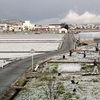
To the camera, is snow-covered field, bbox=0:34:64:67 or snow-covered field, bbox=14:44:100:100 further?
snow-covered field, bbox=0:34:64:67

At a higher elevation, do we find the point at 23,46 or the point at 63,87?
the point at 23,46

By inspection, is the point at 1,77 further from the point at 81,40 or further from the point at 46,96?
the point at 81,40

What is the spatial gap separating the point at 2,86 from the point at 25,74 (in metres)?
2.70

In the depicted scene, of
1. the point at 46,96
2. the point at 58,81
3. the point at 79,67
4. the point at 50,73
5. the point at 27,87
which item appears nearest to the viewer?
the point at 46,96

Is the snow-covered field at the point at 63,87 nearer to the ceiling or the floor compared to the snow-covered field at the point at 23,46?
nearer to the floor

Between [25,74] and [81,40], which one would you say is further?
[81,40]

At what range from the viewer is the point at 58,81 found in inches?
476

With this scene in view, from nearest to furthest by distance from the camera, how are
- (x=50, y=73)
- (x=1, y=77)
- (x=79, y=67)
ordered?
(x=1, y=77) → (x=50, y=73) → (x=79, y=67)

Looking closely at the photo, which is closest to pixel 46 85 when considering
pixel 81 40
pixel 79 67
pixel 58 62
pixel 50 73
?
pixel 50 73

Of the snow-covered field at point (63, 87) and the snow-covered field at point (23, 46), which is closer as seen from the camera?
the snow-covered field at point (63, 87)

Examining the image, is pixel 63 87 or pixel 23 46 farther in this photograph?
pixel 23 46

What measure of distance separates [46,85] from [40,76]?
2.17m

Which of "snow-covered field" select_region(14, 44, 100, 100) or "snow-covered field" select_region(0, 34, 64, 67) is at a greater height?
"snow-covered field" select_region(0, 34, 64, 67)

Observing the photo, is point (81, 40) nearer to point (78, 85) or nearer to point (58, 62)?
point (58, 62)
